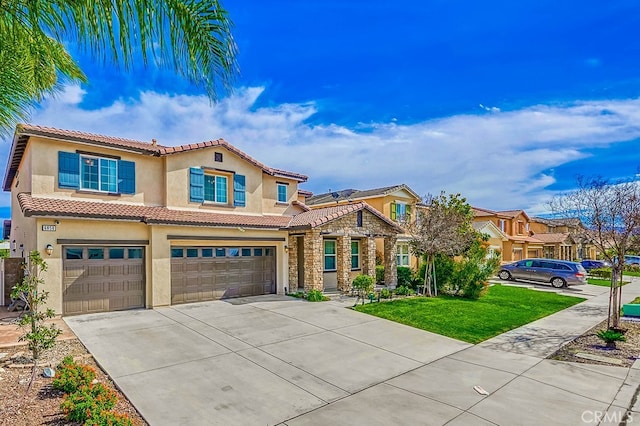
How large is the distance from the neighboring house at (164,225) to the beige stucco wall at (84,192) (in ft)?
0.12

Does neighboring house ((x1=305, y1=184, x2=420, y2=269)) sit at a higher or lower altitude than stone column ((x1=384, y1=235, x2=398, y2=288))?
higher

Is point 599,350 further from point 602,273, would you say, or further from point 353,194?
point 602,273

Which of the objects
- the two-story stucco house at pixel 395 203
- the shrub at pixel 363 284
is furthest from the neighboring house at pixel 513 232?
the shrub at pixel 363 284

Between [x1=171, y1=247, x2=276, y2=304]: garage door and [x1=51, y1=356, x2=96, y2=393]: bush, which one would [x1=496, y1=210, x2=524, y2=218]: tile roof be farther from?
[x1=51, y1=356, x2=96, y2=393]: bush

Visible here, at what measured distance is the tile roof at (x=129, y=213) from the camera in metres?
12.1

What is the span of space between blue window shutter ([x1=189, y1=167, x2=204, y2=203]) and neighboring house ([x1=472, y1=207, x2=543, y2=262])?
27745mm

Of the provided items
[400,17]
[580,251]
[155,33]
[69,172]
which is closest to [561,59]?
[400,17]

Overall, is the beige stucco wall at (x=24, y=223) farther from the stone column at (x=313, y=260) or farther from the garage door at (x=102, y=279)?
the stone column at (x=313, y=260)

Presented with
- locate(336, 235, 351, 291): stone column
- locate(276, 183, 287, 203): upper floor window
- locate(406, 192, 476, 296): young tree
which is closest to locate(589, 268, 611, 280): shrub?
locate(406, 192, 476, 296): young tree

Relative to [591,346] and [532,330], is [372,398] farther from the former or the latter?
[532,330]

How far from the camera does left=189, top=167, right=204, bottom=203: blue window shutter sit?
648 inches

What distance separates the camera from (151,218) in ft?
45.1

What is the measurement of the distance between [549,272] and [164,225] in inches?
968

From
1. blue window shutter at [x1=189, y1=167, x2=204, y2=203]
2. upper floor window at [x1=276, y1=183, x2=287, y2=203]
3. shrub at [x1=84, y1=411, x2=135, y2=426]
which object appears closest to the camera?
shrub at [x1=84, y1=411, x2=135, y2=426]
